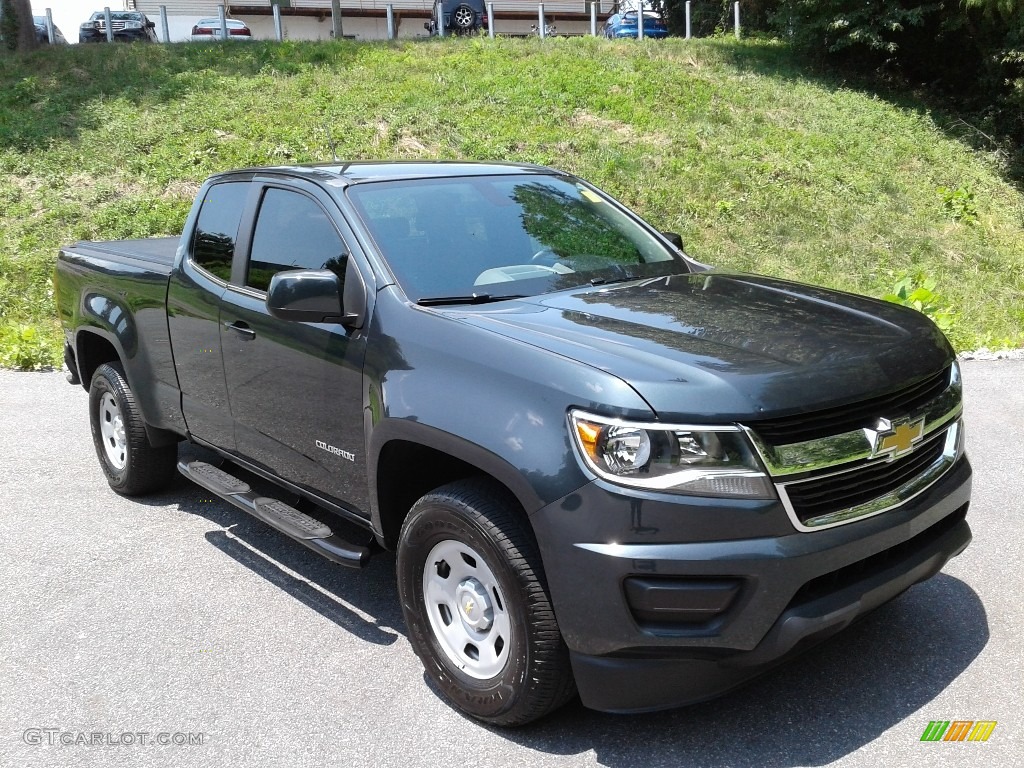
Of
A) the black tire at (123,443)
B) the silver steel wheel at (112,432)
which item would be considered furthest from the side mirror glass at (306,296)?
the silver steel wheel at (112,432)

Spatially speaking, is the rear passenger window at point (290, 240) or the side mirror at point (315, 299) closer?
the side mirror at point (315, 299)

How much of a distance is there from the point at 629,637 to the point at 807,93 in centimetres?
1807

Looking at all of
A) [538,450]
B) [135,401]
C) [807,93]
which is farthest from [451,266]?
[807,93]

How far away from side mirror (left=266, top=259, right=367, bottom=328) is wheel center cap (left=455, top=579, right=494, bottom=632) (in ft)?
3.47

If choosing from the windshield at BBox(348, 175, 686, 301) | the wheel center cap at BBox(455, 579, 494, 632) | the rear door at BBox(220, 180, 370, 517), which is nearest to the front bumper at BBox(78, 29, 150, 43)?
the rear door at BBox(220, 180, 370, 517)

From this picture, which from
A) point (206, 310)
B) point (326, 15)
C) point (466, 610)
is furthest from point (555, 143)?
point (326, 15)

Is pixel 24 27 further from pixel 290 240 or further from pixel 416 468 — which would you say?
pixel 416 468

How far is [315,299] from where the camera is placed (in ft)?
11.6

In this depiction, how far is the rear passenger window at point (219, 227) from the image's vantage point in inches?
180

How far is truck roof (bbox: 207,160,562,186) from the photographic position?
13.9 ft

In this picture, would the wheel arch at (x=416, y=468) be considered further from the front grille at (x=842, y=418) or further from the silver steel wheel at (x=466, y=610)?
the front grille at (x=842, y=418)

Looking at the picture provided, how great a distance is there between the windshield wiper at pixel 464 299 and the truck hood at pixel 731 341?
0.38 feet

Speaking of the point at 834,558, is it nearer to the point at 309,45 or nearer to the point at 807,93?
the point at 807,93

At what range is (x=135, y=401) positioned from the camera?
208 inches
